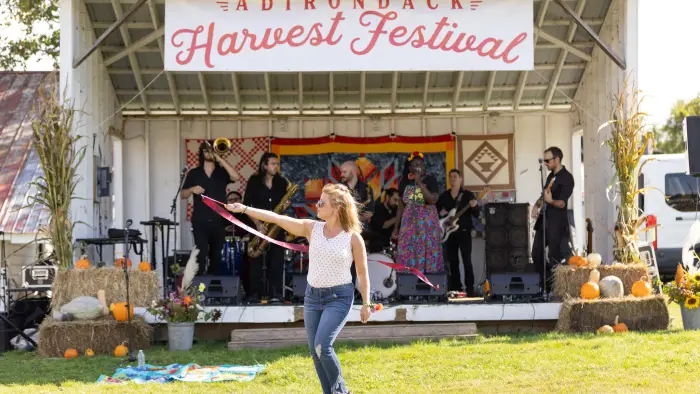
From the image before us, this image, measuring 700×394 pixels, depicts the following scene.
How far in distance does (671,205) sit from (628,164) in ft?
23.9

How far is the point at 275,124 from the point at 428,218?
3.29 meters

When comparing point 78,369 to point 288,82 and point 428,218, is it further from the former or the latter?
point 288,82

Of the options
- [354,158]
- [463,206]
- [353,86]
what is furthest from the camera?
[354,158]

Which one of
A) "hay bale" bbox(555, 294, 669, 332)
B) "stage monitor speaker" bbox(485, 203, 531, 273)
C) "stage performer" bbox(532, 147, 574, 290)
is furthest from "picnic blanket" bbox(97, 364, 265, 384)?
"stage monitor speaker" bbox(485, 203, 531, 273)

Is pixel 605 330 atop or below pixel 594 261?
below

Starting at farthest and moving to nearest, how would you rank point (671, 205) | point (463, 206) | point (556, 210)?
point (671, 205)
point (463, 206)
point (556, 210)

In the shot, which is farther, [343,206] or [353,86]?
[353,86]

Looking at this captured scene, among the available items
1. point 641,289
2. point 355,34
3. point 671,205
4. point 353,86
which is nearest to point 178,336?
point 355,34

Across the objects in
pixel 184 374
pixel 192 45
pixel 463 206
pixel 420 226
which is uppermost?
pixel 192 45

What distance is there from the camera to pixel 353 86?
1284 cm

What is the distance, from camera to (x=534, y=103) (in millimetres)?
13023

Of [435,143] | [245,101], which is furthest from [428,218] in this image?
[245,101]

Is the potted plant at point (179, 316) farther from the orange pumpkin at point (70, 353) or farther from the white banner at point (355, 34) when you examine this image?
the white banner at point (355, 34)

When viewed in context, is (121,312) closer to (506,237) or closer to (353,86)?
(506,237)
